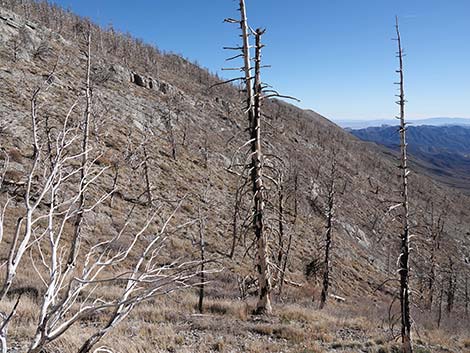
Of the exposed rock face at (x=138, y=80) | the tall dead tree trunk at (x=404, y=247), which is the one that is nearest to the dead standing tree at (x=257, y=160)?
the tall dead tree trunk at (x=404, y=247)

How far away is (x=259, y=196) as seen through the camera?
9.97 m

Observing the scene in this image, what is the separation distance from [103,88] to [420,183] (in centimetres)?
11074

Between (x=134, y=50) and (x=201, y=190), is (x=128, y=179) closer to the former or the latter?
(x=201, y=190)

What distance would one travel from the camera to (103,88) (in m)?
52.6

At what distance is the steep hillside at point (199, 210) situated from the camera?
335 inches

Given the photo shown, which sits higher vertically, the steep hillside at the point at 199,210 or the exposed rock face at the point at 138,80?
the exposed rock face at the point at 138,80

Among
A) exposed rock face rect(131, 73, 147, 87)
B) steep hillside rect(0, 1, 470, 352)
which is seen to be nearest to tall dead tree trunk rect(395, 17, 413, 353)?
steep hillside rect(0, 1, 470, 352)

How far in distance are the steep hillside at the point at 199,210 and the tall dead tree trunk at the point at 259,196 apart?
36 cm

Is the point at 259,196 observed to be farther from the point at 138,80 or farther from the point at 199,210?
the point at 138,80

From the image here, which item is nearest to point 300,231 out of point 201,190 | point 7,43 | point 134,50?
point 201,190

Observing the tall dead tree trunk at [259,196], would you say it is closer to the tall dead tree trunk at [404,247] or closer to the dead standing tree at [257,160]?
the dead standing tree at [257,160]

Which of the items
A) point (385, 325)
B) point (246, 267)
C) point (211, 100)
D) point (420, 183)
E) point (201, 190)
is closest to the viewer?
point (385, 325)

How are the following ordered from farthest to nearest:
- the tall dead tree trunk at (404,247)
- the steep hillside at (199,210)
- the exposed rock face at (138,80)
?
the exposed rock face at (138,80) < the tall dead tree trunk at (404,247) < the steep hillside at (199,210)

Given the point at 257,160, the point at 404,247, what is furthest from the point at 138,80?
the point at 404,247
